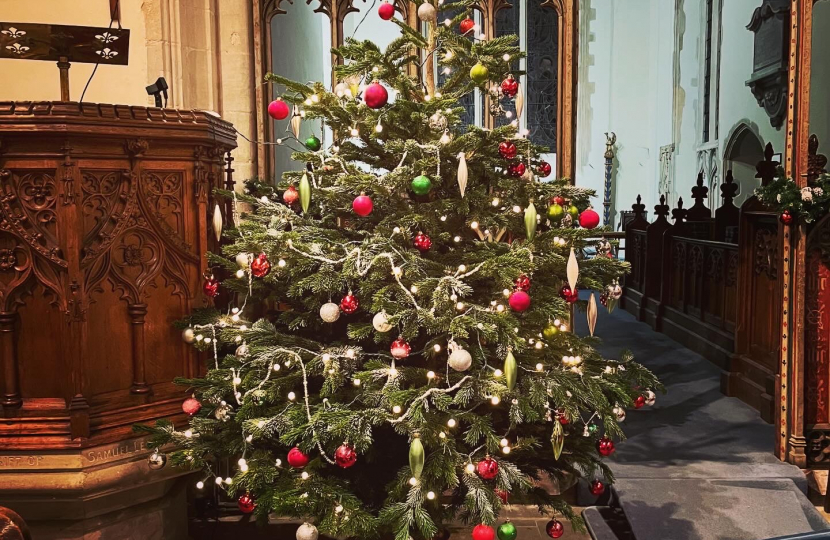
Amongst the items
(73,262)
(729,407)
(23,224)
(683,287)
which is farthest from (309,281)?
(683,287)

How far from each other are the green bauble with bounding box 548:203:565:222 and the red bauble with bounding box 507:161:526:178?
16cm

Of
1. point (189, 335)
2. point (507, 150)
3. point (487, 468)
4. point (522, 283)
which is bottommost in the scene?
point (487, 468)

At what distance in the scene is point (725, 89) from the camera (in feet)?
34.1

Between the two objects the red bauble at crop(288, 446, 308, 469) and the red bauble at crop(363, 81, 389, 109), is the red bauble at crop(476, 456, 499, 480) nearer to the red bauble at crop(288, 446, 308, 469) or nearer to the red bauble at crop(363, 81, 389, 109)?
the red bauble at crop(288, 446, 308, 469)

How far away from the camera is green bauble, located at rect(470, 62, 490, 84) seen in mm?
2184

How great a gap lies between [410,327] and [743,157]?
931cm

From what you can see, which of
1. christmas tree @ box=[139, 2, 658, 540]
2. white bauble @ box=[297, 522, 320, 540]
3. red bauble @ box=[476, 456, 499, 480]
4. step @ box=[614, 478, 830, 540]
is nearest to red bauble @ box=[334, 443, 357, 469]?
christmas tree @ box=[139, 2, 658, 540]

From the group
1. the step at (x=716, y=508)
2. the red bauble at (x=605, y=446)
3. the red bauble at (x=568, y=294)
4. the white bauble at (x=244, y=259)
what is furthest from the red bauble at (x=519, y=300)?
the step at (x=716, y=508)

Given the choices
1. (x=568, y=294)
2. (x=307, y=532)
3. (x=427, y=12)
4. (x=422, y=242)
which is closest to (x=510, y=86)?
(x=427, y=12)

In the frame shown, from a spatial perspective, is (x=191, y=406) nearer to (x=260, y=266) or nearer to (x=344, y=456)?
(x=260, y=266)

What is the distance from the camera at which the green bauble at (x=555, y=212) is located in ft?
7.58

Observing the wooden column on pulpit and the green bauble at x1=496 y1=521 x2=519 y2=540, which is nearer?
the green bauble at x1=496 y1=521 x2=519 y2=540

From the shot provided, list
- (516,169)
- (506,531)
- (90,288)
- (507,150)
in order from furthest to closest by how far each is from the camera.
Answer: (90,288) < (516,169) < (507,150) < (506,531)

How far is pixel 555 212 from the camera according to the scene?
2.31 meters
